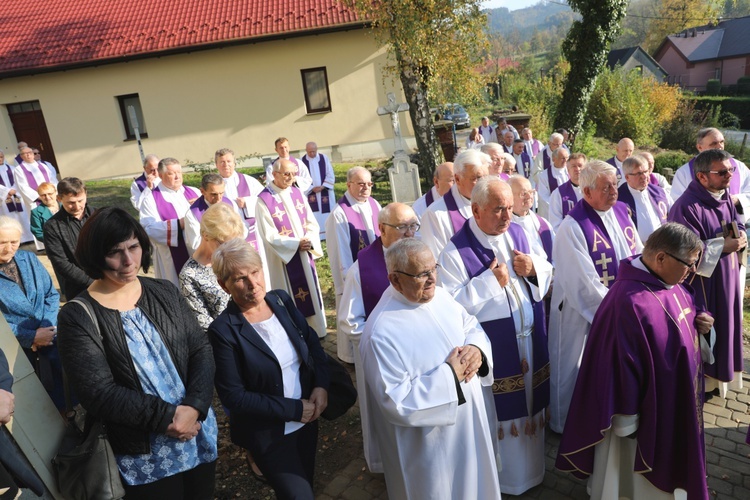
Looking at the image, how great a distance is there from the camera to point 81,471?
2.31 metres

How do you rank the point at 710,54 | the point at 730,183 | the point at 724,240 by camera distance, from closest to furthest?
the point at 724,240, the point at 730,183, the point at 710,54

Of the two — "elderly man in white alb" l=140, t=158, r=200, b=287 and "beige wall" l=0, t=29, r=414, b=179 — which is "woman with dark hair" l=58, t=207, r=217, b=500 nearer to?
"elderly man in white alb" l=140, t=158, r=200, b=287

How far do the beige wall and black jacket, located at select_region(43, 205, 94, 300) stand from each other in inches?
522

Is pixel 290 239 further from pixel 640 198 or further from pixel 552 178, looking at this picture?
pixel 552 178

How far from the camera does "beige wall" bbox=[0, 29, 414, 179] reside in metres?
16.7

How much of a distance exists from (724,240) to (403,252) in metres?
2.98

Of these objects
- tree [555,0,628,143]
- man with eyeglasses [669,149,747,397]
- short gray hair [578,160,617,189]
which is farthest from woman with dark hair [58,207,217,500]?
tree [555,0,628,143]

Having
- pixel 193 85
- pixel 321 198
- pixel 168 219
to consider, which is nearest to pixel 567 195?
pixel 168 219

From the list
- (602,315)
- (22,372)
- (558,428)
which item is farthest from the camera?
(558,428)

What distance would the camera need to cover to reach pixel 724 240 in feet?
13.5

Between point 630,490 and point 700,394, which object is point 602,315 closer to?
point 700,394

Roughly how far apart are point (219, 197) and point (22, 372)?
2769 mm

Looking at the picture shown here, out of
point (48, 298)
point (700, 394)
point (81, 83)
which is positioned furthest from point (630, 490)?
point (81, 83)

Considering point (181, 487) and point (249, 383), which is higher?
point (249, 383)
